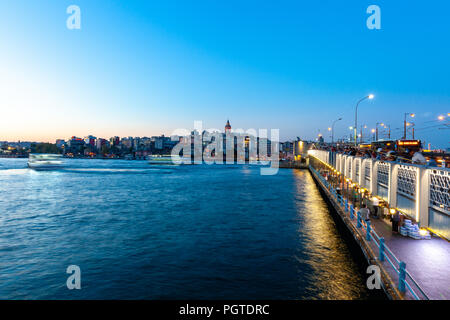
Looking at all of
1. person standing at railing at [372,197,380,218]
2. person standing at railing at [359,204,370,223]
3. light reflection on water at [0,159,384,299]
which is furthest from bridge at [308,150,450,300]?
light reflection on water at [0,159,384,299]

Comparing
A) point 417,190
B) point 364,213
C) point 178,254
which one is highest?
point 417,190

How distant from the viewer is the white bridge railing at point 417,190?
40.5ft

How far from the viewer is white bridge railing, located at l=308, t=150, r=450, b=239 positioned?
40.5 feet

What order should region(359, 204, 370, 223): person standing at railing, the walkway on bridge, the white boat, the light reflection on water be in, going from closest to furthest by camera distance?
the walkway on bridge
the light reflection on water
region(359, 204, 370, 223): person standing at railing
the white boat

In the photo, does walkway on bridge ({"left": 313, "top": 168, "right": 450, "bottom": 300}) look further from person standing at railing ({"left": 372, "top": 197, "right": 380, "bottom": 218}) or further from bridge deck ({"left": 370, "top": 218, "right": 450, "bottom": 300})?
person standing at railing ({"left": 372, "top": 197, "right": 380, "bottom": 218})

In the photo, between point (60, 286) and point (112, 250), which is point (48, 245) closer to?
point (112, 250)

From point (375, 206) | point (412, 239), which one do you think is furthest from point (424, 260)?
point (375, 206)

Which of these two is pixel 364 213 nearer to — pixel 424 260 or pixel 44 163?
pixel 424 260

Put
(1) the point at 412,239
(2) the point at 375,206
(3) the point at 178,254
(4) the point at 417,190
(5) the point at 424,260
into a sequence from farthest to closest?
(3) the point at 178,254 → (2) the point at 375,206 → (4) the point at 417,190 → (1) the point at 412,239 → (5) the point at 424,260

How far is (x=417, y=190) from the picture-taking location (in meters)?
14.0

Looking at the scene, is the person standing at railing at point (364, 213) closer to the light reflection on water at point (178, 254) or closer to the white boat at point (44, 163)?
the light reflection on water at point (178, 254)

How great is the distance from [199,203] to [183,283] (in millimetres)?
26394

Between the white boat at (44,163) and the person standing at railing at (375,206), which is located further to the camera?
the white boat at (44,163)

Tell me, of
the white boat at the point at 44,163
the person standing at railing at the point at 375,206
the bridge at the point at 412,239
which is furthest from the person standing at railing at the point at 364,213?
the white boat at the point at 44,163
